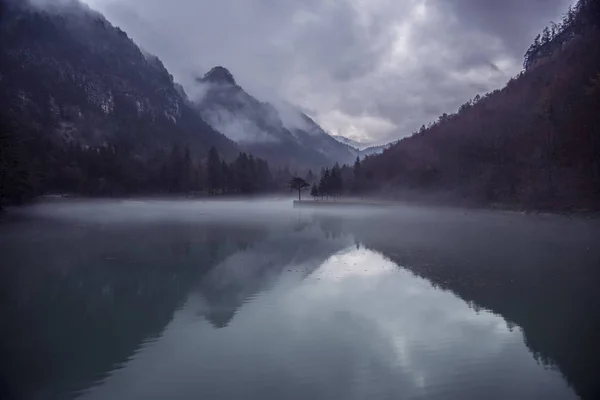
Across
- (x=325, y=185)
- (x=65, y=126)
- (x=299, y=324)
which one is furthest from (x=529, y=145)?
(x=65, y=126)

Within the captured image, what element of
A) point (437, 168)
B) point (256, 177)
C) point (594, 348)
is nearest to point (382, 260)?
point (594, 348)

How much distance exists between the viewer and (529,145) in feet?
232

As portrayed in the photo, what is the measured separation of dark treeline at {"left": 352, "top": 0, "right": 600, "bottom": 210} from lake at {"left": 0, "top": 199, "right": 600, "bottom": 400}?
118 ft

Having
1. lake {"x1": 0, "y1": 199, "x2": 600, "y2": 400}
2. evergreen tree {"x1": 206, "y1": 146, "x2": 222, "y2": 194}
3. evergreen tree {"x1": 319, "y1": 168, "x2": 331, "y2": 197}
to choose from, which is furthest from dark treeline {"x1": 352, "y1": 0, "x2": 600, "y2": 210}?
evergreen tree {"x1": 206, "y1": 146, "x2": 222, "y2": 194}

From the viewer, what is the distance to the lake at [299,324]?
8.78 m

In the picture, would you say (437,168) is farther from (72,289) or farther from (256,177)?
(72,289)

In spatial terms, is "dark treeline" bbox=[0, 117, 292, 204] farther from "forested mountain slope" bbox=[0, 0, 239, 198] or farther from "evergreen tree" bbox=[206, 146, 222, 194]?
"forested mountain slope" bbox=[0, 0, 239, 198]

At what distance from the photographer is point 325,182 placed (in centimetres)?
10288

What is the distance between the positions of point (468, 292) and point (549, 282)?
377cm

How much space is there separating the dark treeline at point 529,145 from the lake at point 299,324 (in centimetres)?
3610

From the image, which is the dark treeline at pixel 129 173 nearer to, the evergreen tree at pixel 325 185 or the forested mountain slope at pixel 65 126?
the forested mountain slope at pixel 65 126

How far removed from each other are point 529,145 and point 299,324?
226 ft

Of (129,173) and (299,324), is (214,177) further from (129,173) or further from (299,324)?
(299,324)

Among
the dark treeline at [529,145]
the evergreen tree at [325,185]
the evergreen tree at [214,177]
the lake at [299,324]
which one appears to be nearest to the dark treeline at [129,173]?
the evergreen tree at [214,177]
